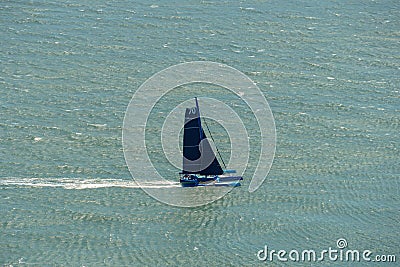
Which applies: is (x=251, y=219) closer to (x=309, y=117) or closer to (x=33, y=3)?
(x=309, y=117)

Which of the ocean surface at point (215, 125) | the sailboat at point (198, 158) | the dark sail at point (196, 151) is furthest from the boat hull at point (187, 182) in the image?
the ocean surface at point (215, 125)

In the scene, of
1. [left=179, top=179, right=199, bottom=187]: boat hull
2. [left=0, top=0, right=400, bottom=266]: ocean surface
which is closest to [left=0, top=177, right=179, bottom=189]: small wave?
[left=0, top=0, right=400, bottom=266]: ocean surface

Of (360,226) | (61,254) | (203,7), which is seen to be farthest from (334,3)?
(61,254)

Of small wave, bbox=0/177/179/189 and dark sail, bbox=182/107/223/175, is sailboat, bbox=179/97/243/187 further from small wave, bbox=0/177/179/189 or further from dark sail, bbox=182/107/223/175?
small wave, bbox=0/177/179/189

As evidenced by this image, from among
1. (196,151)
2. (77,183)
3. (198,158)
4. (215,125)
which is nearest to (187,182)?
(198,158)

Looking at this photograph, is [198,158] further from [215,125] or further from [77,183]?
[77,183]

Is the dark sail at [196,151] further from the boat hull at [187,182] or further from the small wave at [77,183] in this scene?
the small wave at [77,183]

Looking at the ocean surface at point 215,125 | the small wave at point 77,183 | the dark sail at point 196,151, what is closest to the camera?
the ocean surface at point 215,125
